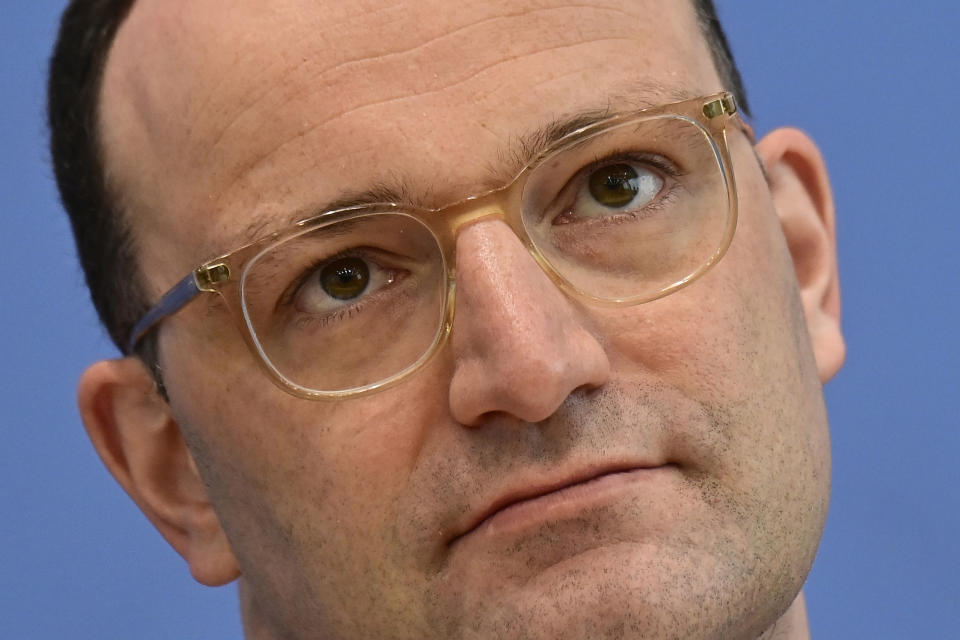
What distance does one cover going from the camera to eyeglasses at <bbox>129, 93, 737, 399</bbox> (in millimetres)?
1581

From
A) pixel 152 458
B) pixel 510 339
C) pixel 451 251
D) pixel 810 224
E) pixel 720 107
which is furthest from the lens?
pixel 810 224

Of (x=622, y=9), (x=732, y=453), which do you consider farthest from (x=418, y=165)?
(x=732, y=453)

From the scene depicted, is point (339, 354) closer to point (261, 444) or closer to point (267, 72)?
point (261, 444)

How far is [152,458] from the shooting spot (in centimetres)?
195

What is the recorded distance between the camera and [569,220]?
64.4 inches

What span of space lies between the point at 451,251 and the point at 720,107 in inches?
16.6

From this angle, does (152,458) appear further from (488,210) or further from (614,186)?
(614,186)

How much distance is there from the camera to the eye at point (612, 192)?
5.38ft

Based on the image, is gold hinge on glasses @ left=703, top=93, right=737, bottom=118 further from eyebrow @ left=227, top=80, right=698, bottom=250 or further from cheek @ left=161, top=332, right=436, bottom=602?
cheek @ left=161, top=332, right=436, bottom=602

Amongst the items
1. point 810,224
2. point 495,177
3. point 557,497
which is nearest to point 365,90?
point 495,177

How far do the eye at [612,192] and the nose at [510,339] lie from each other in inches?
4.9

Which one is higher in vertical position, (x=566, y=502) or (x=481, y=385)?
(x=481, y=385)

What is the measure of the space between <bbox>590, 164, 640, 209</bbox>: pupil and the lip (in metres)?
0.35

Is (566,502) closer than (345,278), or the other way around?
(566,502)
